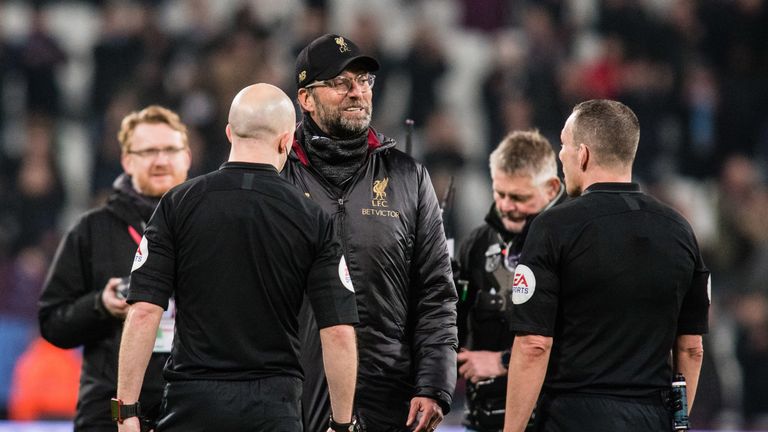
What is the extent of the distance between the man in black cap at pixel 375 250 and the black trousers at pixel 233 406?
46 centimetres

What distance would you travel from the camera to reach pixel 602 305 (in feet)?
11.3

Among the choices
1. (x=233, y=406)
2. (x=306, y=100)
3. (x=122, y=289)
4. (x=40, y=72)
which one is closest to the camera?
(x=233, y=406)

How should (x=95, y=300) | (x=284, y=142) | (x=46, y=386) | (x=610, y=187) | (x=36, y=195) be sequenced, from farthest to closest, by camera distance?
1. (x=36, y=195)
2. (x=46, y=386)
3. (x=95, y=300)
4. (x=610, y=187)
5. (x=284, y=142)

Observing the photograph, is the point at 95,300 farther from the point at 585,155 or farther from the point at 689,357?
the point at 689,357

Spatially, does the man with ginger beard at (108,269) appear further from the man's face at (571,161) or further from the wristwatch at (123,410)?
the man's face at (571,161)

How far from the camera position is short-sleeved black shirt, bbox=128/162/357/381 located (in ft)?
10.8

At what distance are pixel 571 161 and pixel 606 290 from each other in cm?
48

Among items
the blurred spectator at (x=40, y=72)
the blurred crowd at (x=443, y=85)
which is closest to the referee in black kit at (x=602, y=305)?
the blurred crowd at (x=443, y=85)

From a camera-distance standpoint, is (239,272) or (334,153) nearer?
(239,272)

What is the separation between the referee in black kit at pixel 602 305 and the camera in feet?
11.3

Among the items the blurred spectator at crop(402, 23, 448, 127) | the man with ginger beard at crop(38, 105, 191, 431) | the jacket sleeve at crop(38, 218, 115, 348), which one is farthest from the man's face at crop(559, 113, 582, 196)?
the blurred spectator at crop(402, 23, 448, 127)

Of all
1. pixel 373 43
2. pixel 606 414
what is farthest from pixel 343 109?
pixel 373 43

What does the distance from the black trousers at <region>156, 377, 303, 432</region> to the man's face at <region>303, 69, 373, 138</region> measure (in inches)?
38.1

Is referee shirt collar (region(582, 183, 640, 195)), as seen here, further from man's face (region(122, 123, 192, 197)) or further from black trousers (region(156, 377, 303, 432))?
man's face (region(122, 123, 192, 197))
